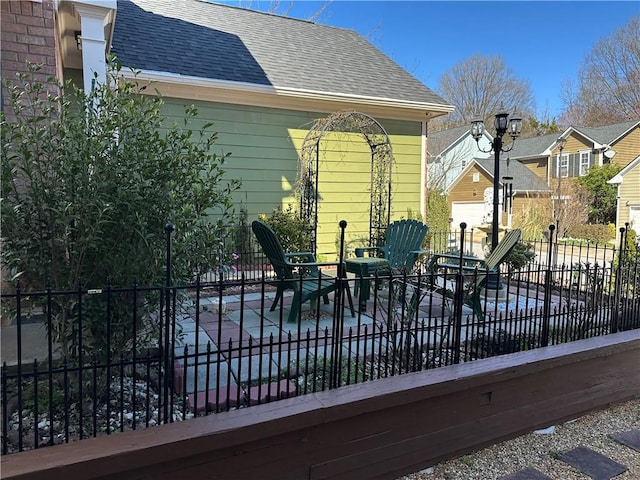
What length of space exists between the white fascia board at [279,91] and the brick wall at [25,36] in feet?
6.70

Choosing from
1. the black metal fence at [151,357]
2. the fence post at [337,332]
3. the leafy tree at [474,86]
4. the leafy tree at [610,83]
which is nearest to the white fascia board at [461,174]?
the leafy tree at [474,86]

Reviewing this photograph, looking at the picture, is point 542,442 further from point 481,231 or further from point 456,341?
point 481,231

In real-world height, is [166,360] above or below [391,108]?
below

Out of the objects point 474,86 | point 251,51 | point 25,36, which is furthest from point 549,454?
point 474,86

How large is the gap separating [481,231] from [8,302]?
62.7ft

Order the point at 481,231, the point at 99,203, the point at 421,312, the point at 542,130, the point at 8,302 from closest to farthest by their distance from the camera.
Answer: the point at 99,203 < the point at 8,302 < the point at 421,312 < the point at 481,231 < the point at 542,130

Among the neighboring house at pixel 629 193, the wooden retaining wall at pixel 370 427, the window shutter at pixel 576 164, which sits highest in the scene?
the window shutter at pixel 576 164

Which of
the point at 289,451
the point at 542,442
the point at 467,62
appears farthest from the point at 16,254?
the point at 467,62

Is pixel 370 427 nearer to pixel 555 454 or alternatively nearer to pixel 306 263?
pixel 555 454

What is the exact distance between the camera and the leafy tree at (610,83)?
25469 millimetres

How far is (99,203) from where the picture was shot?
2.02 metres

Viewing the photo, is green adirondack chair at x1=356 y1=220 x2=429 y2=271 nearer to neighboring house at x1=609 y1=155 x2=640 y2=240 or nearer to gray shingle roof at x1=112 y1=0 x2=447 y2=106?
gray shingle roof at x1=112 y1=0 x2=447 y2=106

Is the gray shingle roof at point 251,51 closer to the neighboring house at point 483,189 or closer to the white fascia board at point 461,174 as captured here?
the neighboring house at point 483,189

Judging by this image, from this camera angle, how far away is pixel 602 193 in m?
19.8
